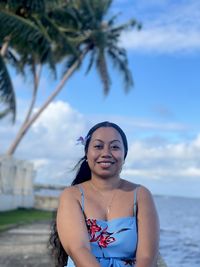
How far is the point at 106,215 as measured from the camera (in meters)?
3.31

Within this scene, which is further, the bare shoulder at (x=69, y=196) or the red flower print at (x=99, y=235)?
the bare shoulder at (x=69, y=196)

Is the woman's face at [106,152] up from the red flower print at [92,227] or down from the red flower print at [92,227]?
up

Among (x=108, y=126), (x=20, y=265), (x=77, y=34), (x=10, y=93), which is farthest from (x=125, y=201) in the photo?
(x=77, y=34)

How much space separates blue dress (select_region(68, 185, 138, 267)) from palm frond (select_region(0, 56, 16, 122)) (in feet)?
38.1

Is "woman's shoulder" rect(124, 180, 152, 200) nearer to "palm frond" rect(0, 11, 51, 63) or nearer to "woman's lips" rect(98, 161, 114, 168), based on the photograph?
"woman's lips" rect(98, 161, 114, 168)

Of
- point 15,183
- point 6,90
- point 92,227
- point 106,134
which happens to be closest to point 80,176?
point 106,134

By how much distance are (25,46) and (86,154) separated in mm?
12541

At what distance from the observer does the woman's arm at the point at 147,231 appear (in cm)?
318

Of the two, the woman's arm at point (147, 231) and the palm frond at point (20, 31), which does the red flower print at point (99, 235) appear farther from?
the palm frond at point (20, 31)

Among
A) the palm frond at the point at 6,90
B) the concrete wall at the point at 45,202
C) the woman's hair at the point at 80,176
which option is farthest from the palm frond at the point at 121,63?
the woman's hair at the point at 80,176

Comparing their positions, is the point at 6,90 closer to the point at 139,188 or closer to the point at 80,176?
the point at 80,176

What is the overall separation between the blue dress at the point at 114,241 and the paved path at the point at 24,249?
5.47 metres

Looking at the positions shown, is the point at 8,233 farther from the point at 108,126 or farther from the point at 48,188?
the point at 48,188

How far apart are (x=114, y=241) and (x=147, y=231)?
20 centimetres
